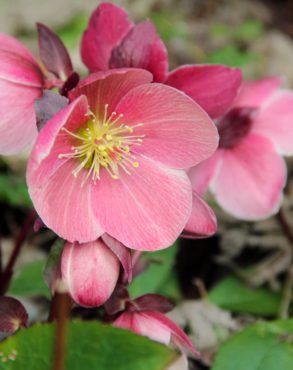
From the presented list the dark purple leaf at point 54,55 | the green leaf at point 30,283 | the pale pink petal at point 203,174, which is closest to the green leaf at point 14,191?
the green leaf at point 30,283

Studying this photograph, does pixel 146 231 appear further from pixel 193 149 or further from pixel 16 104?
pixel 16 104

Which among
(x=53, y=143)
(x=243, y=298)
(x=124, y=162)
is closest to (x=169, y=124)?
(x=124, y=162)

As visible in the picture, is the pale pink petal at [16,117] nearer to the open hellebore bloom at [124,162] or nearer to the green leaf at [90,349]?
the open hellebore bloom at [124,162]

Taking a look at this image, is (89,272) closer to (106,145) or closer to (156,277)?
(106,145)

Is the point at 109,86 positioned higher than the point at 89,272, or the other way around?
the point at 109,86

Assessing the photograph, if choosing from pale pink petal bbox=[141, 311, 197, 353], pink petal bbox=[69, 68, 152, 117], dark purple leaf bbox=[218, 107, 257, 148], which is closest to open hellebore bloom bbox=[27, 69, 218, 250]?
pink petal bbox=[69, 68, 152, 117]
